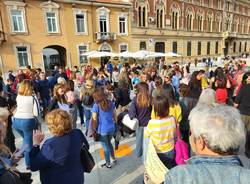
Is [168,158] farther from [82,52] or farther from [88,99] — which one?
[82,52]

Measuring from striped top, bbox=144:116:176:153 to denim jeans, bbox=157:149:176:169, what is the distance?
A: 5 cm

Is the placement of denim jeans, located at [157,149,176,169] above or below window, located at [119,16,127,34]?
below

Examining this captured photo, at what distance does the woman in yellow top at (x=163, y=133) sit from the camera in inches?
94.7

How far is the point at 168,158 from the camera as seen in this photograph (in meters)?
2.46

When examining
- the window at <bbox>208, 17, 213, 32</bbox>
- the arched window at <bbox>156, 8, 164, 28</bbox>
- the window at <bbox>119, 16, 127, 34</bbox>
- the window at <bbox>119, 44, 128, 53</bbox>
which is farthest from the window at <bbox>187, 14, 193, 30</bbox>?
the window at <bbox>119, 44, 128, 53</bbox>

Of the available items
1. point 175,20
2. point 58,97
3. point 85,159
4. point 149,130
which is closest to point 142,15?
point 175,20

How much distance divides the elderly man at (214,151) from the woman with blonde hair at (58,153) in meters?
1.28

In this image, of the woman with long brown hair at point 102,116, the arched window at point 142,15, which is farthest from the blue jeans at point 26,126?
the arched window at point 142,15

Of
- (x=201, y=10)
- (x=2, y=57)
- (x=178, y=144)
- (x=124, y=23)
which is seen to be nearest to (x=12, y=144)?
(x=178, y=144)

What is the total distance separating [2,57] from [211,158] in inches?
743

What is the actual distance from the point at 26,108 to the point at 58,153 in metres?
1.86

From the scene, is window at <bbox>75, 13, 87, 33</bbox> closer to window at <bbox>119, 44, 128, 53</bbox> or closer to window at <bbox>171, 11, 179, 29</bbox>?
window at <bbox>119, 44, 128, 53</bbox>

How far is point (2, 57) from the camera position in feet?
52.7

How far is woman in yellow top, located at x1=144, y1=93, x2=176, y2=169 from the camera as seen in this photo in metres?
2.41
